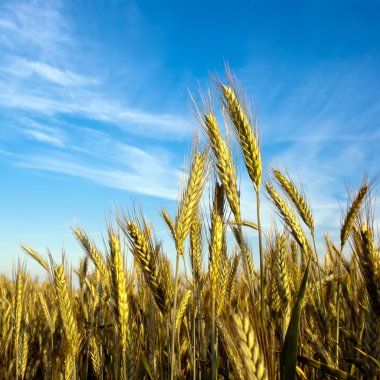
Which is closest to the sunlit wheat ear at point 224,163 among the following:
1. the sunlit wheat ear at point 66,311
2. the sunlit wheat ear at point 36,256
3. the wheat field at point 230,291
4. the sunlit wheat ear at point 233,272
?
the wheat field at point 230,291

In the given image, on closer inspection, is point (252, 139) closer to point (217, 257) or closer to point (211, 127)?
point (211, 127)

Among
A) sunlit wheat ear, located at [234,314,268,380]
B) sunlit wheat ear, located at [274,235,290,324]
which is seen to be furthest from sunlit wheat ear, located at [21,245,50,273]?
sunlit wheat ear, located at [234,314,268,380]

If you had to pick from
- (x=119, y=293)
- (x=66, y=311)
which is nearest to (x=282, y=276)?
(x=119, y=293)

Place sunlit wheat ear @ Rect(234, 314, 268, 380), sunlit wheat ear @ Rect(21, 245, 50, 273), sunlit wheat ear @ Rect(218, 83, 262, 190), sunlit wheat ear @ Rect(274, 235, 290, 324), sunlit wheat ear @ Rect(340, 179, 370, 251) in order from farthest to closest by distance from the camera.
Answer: sunlit wheat ear @ Rect(21, 245, 50, 273) < sunlit wheat ear @ Rect(340, 179, 370, 251) < sunlit wheat ear @ Rect(274, 235, 290, 324) < sunlit wheat ear @ Rect(218, 83, 262, 190) < sunlit wheat ear @ Rect(234, 314, 268, 380)

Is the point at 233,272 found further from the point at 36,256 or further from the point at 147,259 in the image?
the point at 36,256

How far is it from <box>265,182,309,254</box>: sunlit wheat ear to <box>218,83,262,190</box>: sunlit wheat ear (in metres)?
0.99

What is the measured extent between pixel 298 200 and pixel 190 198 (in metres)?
1.24

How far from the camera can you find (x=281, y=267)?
259 cm

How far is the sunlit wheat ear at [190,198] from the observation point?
2.14 meters

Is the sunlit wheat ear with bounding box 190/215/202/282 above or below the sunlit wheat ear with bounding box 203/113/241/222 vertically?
below

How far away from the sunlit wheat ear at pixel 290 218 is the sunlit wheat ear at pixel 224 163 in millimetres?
911

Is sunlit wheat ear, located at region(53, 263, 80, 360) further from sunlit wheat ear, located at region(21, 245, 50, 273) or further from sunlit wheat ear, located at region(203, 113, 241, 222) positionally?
sunlit wheat ear, located at region(21, 245, 50, 273)

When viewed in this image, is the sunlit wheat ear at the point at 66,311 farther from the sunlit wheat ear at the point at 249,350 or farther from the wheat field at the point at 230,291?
the sunlit wheat ear at the point at 249,350

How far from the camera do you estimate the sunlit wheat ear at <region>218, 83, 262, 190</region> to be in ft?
6.66
